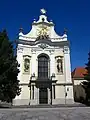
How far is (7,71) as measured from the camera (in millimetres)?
23266

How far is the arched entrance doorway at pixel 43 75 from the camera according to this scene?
36125 millimetres

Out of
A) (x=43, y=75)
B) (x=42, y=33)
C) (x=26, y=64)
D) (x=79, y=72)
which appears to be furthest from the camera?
(x=79, y=72)

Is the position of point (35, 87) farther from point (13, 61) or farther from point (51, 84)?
point (13, 61)

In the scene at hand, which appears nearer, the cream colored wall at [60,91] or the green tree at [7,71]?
the green tree at [7,71]

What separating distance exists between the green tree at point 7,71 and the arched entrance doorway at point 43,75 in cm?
1057

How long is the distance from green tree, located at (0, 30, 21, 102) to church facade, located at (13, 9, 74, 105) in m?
10.1

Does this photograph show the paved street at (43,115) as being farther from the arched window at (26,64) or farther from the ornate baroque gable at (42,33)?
the ornate baroque gable at (42,33)

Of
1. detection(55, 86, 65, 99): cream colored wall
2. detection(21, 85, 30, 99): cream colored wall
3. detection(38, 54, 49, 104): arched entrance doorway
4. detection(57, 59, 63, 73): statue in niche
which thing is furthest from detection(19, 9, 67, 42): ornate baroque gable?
detection(21, 85, 30, 99): cream colored wall

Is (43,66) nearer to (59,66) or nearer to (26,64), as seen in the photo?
(59,66)

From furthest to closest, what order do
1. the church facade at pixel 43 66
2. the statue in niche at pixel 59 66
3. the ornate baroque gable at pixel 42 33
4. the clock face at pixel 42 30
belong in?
the clock face at pixel 42 30 → the ornate baroque gable at pixel 42 33 → the statue in niche at pixel 59 66 → the church facade at pixel 43 66

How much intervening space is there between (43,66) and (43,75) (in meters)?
1.77

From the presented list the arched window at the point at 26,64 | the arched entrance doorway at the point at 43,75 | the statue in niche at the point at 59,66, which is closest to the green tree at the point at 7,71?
the arched entrance doorway at the point at 43,75

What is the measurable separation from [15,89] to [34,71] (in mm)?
11926

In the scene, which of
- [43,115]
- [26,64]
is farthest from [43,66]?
[43,115]
